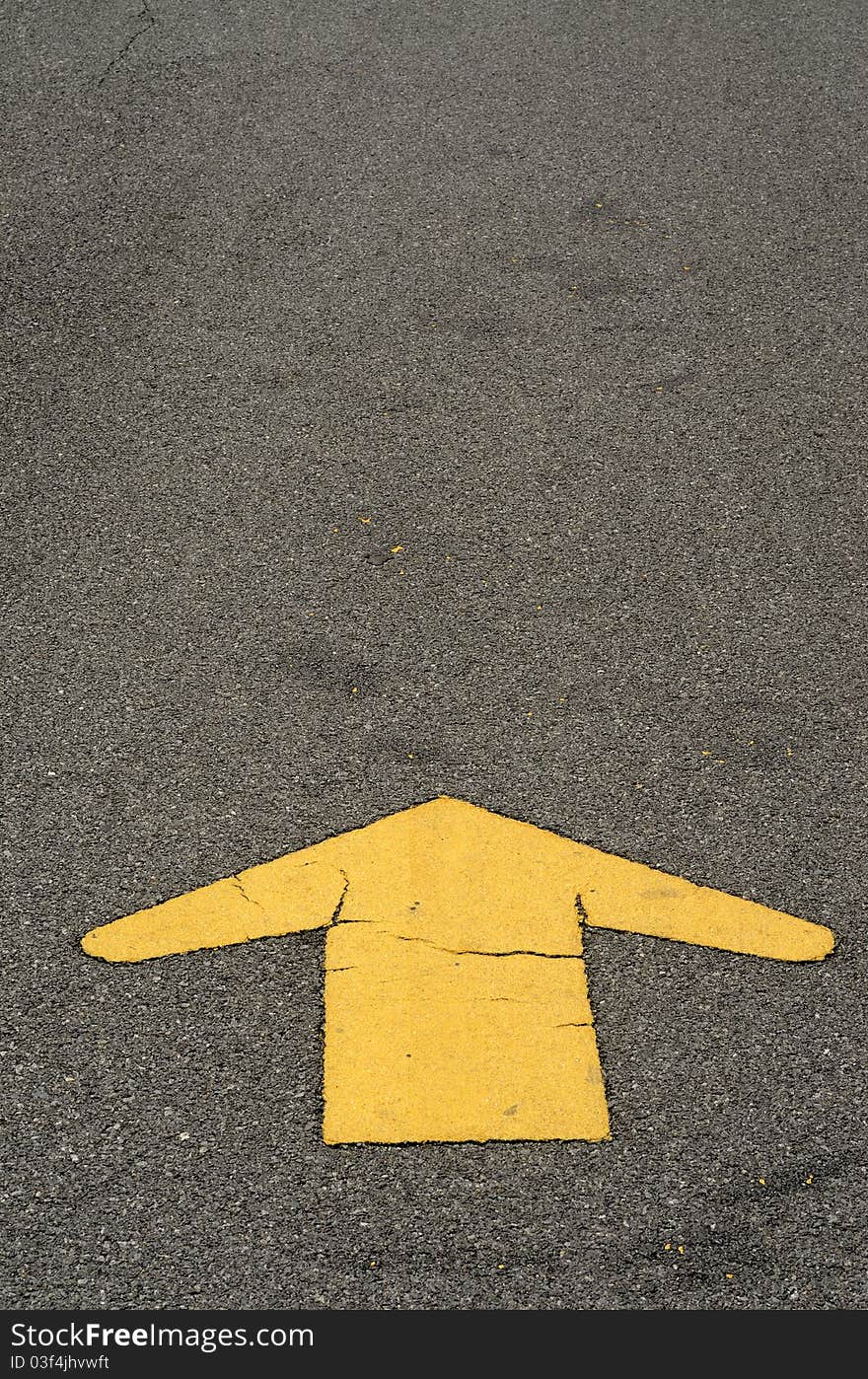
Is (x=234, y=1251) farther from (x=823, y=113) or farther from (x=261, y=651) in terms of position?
(x=823, y=113)

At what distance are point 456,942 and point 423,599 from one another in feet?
4.38

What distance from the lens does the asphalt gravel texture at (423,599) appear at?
114 inches

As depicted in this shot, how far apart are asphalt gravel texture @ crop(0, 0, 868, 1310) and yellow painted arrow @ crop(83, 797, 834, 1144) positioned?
0.22 ft

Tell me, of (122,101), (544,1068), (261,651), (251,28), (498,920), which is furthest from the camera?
(251,28)

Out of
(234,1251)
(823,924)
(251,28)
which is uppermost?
(251,28)

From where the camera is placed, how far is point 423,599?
170 inches

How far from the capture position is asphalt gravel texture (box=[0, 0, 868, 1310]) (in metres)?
2.91

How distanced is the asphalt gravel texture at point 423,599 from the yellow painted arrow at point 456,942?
0.07 meters

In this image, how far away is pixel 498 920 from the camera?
3418 millimetres

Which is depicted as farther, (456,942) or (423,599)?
(423,599)

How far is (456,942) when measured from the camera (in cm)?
337
